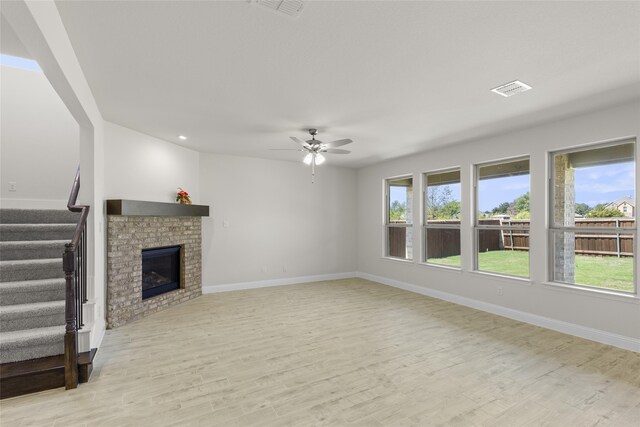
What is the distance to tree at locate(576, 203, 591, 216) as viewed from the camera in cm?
409

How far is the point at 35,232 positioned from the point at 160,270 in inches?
76.6

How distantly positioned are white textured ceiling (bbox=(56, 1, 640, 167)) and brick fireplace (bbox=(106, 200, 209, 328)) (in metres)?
1.32

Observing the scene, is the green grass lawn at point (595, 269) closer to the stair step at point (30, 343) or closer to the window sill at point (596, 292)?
the window sill at point (596, 292)

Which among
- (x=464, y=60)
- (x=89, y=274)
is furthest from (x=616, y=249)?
(x=89, y=274)

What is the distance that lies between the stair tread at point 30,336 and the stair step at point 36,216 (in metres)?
1.72

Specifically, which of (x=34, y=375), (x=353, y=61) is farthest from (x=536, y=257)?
(x=34, y=375)

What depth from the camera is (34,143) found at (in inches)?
183

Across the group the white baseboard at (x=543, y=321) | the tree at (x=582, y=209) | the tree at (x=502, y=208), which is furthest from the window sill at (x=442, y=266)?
the tree at (x=582, y=209)

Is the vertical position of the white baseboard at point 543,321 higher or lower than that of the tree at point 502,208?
lower

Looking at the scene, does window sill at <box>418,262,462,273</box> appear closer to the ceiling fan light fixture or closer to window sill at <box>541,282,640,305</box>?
window sill at <box>541,282,640,305</box>

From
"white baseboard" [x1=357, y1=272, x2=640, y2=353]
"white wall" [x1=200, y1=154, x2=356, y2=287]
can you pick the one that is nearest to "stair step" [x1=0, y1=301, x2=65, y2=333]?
"white wall" [x1=200, y1=154, x2=356, y2=287]

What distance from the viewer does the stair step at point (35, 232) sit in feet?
11.9

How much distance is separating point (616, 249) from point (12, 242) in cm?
696

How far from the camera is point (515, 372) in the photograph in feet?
9.93
